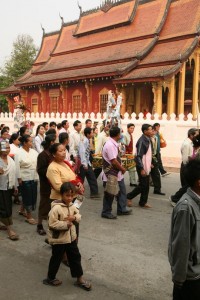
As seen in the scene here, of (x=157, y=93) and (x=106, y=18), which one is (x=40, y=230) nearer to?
(x=157, y=93)

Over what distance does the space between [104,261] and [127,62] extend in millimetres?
16004

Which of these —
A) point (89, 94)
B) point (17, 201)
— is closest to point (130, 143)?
point (17, 201)

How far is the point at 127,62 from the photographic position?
744 inches

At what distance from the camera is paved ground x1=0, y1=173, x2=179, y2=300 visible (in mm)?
3545

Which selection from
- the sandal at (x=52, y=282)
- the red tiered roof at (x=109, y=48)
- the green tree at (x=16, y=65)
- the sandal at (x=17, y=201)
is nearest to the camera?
the sandal at (x=52, y=282)

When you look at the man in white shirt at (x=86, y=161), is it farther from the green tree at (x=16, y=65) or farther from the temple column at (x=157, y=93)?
the green tree at (x=16, y=65)

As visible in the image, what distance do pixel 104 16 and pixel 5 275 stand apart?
895 inches

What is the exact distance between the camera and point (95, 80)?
2042 centimetres

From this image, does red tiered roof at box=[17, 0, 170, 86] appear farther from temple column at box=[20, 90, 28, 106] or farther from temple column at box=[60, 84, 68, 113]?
temple column at box=[20, 90, 28, 106]

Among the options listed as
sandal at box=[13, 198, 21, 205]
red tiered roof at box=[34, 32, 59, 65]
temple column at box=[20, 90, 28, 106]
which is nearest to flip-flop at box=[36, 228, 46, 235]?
sandal at box=[13, 198, 21, 205]

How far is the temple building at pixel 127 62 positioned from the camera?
17.4 metres

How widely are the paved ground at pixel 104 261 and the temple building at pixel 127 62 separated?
37.4 feet

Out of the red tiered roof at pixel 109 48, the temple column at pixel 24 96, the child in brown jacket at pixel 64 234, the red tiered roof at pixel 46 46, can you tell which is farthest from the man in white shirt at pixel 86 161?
the red tiered roof at pixel 46 46

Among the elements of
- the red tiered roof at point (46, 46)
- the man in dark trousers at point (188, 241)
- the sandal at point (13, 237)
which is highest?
the red tiered roof at point (46, 46)
